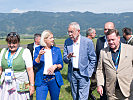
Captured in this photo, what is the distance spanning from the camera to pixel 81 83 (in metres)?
4.18

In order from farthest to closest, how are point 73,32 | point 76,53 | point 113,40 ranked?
point 76,53, point 73,32, point 113,40

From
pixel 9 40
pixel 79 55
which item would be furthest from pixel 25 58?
pixel 79 55

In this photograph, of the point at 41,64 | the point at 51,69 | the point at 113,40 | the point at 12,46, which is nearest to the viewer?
the point at 113,40

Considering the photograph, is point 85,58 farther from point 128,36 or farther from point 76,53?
point 128,36

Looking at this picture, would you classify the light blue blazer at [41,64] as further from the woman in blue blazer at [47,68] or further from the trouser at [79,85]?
the trouser at [79,85]

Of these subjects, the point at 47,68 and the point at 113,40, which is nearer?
the point at 113,40

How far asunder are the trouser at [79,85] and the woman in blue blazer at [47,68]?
416mm

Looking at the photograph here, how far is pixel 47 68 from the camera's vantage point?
3908mm

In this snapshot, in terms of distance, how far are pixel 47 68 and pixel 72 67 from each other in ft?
2.12

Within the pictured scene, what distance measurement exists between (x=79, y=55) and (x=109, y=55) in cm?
92

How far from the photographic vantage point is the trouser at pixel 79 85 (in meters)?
4.17

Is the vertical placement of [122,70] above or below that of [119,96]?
above

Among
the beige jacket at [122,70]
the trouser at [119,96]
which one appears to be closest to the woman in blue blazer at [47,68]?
the beige jacket at [122,70]

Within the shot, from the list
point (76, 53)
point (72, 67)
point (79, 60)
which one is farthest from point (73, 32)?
point (72, 67)
